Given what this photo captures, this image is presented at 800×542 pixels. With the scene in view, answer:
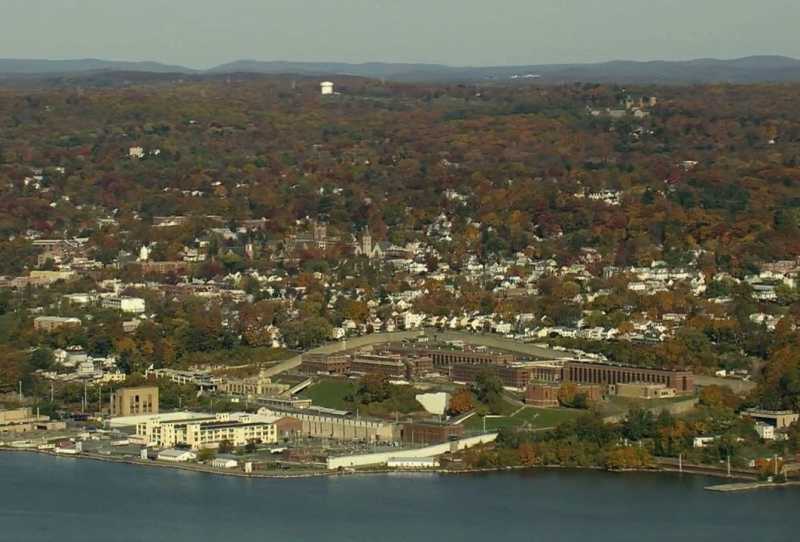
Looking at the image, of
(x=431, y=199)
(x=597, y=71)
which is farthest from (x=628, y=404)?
(x=597, y=71)

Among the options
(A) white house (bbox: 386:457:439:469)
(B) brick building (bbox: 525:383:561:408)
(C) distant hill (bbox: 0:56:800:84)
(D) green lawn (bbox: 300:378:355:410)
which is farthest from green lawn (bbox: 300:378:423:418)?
(C) distant hill (bbox: 0:56:800:84)

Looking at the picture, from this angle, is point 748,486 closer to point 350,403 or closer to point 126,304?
point 350,403

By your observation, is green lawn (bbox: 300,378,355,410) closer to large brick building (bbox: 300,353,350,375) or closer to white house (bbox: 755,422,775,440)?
large brick building (bbox: 300,353,350,375)

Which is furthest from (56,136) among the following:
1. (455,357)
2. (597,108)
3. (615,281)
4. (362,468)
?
(362,468)

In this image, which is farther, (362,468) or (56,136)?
(56,136)

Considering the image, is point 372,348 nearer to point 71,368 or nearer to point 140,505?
point 71,368

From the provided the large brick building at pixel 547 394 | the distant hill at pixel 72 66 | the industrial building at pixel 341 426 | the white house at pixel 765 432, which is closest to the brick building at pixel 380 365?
the large brick building at pixel 547 394

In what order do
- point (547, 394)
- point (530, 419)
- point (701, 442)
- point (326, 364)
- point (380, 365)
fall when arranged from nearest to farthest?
1. point (701, 442)
2. point (530, 419)
3. point (547, 394)
4. point (380, 365)
5. point (326, 364)
